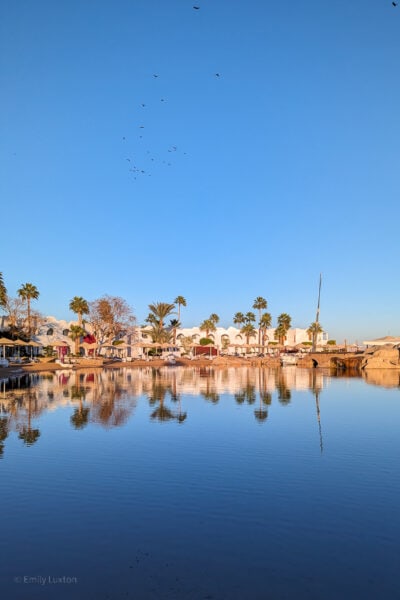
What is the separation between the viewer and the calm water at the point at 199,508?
21.5 ft

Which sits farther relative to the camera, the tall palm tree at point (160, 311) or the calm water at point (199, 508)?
the tall palm tree at point (160, 311)

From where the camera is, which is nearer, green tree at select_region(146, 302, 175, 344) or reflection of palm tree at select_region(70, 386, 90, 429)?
reflection of palm tree at select_region(70, 386, 90, 429)

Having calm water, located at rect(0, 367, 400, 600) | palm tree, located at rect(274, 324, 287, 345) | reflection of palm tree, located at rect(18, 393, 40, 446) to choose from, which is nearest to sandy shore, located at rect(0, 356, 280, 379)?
reflection of palm tree, located at rect(18, 393, 40, 446)

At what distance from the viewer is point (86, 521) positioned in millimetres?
8648

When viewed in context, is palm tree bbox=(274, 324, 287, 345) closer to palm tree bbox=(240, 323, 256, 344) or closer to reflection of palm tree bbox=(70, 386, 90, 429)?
palm tree bbox=(240, 323, 256, 344)

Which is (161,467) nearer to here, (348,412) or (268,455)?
(268,455)

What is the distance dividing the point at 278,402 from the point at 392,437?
378 inches

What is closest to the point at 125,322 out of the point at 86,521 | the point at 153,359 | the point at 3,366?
the point at 153,359

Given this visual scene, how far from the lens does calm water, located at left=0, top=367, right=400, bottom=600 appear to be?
6.55 metres

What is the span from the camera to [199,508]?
9367 millimetres

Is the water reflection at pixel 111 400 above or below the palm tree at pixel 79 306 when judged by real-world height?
below

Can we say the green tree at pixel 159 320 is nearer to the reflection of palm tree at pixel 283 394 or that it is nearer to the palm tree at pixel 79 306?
the palm tree at pixel 79 306

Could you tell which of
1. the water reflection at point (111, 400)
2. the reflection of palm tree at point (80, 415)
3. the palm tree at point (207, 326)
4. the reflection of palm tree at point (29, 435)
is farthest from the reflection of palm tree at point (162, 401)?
the palm tree at point (207, 326)

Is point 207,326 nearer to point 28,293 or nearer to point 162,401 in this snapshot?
point 28,293
